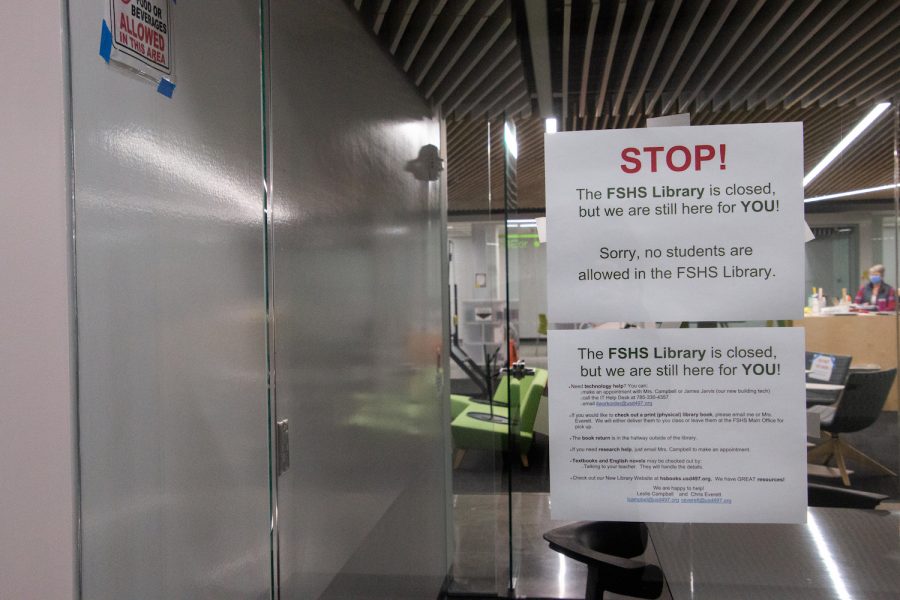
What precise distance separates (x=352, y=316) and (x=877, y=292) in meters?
1.61

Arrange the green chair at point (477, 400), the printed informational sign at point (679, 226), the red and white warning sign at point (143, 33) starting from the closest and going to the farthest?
the red and white warning sign at point (143, 33)
the printed informational sign at point (679, 226)
the green chair at point (477, 400)

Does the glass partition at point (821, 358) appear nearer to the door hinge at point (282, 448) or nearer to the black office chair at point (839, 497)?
the black office chair at point (839, 497)

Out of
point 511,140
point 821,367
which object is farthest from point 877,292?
point 511,140

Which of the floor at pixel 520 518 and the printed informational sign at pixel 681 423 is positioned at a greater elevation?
the printed informational sign at pixel 681 423

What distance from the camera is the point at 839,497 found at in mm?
1820

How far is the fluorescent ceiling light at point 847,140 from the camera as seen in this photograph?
1658mm

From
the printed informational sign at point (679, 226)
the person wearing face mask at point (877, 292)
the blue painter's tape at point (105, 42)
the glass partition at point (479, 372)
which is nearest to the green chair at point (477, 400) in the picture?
the glass partition at point (479, 372)

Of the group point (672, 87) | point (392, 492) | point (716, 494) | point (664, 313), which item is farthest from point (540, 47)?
point (392, 492)

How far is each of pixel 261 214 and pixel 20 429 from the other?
2.64 feet

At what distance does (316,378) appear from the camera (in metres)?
2.03

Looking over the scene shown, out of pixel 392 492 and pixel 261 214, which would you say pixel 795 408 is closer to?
pixel 261 214

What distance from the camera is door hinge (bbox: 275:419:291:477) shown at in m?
1.74

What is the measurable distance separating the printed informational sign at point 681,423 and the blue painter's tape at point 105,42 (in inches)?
43.8

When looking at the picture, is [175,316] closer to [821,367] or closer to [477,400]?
[821,367]
